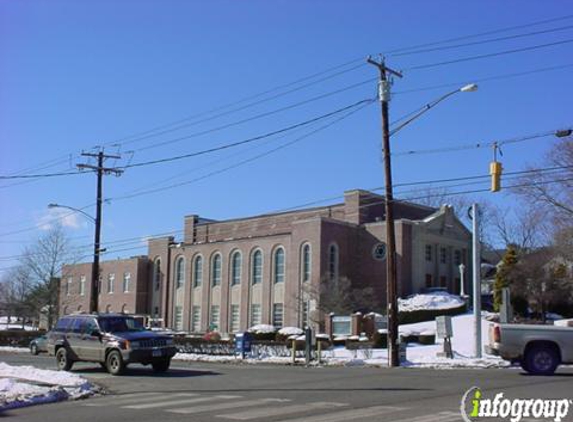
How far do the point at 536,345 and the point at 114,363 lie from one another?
12.3 metres

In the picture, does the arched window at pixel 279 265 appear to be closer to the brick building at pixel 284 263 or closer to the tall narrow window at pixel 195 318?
the brick building at pixel 284 263

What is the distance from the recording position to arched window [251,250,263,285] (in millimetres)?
66875

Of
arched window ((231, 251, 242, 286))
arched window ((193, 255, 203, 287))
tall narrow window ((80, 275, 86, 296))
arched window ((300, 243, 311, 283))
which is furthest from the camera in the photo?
tall narrow window ((80, 275, 86, 296))

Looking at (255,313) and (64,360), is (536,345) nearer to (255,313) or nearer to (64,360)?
(64,360)

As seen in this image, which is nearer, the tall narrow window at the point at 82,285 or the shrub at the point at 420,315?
the shrub at the point at 420,315

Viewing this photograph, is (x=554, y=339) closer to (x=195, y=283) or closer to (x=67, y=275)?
(x=195, y=283)

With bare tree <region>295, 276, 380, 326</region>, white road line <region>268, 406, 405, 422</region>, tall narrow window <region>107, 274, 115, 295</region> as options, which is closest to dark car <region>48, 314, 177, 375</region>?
white road line <region>268, 406, 405, 422</region>

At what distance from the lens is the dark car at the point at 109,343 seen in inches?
861

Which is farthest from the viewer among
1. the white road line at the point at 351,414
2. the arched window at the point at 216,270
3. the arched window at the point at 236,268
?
the arched window at the point at 216,270

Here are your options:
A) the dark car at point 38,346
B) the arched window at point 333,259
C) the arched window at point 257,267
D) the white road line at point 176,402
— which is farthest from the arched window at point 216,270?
the white road line at point 176,402

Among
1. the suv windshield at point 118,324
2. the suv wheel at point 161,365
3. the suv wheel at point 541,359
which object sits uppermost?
the suv windshield at point 118,324

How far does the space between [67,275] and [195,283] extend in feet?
77.9

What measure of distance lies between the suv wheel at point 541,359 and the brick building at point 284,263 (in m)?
37.1

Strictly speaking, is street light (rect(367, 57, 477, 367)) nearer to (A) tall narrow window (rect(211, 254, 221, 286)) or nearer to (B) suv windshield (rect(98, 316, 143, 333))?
(B) suv windshield (rect(98, 316, 143, 333))
